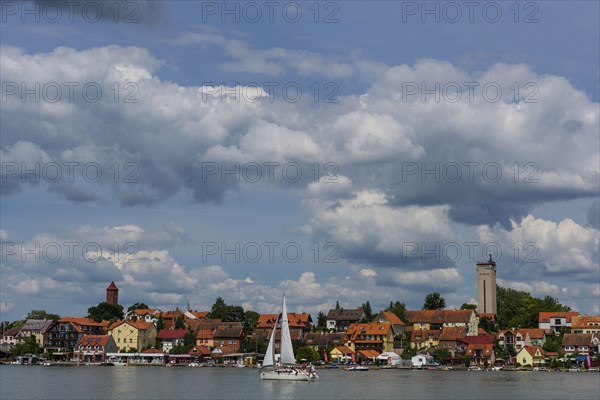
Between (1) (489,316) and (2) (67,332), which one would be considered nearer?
(2) (67,332)

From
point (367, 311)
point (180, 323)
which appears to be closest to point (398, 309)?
point (367, 311)

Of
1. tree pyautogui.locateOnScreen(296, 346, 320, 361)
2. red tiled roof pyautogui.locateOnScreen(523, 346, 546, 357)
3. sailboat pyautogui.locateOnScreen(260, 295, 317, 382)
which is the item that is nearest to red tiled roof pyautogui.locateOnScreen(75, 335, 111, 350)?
tree pyautogui.locateOnScreen(296, 346, 320, 361)

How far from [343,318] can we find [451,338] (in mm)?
31855

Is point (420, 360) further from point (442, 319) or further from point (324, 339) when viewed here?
point (324, 339)

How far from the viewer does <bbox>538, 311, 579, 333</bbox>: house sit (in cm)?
17276

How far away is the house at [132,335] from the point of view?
555ft

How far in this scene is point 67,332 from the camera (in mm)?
177875

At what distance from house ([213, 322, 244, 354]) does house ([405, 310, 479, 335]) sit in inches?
1404

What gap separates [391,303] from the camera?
187 metres

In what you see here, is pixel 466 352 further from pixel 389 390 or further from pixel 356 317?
pixel 389 390

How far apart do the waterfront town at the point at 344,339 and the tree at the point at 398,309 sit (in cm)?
21

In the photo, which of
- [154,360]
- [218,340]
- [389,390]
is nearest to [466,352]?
[218,340]

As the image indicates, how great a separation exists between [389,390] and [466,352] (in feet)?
230

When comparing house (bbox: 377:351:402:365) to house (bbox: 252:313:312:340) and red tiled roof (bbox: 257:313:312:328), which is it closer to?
house (bbox: 252:313:312:340)
